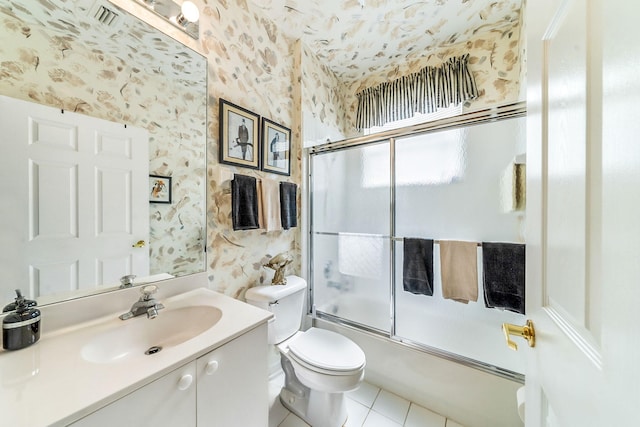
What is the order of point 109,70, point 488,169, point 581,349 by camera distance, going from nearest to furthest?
point 581,349 → point 109,70 → point 488,169

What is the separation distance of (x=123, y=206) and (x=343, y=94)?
218 cm

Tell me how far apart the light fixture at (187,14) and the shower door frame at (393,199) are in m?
1.02

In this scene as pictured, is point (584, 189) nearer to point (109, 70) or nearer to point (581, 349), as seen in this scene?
point (581, 349)

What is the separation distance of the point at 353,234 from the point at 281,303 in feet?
2.42

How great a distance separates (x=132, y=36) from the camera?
3.27 ft

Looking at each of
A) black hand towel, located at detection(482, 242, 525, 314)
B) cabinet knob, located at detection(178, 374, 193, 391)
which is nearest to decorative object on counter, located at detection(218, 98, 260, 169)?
cabinet knob, located at detection(178, 374, 193, 391)

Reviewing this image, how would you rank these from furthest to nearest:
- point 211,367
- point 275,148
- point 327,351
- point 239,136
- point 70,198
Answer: point 275,148 < point 239,136 < point 327,351 < point 70,198 < point 211,367

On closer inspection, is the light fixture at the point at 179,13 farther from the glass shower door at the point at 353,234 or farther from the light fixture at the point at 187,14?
the glass shower door at the point at 353,234

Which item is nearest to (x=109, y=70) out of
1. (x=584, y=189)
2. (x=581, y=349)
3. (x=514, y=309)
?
(x=584, y=189)

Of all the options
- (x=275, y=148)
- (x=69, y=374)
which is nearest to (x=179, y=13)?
(x=275, y=148)

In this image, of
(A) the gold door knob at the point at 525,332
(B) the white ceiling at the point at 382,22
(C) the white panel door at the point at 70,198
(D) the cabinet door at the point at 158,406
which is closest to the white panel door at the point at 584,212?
(A) the gold door knob at the point at 525,332

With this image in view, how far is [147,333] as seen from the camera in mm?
891

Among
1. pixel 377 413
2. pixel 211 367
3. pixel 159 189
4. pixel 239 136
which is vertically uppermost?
pixel 239 136

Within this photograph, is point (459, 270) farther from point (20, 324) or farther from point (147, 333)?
point (20, 324)
